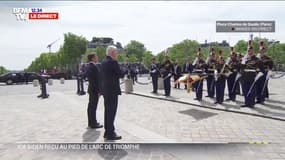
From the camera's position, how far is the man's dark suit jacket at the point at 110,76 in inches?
207

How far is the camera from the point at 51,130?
6324mm

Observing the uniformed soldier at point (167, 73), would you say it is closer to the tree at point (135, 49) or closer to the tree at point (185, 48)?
the tree at point (185, 48)

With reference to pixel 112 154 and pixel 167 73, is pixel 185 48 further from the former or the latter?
pixel 112 154

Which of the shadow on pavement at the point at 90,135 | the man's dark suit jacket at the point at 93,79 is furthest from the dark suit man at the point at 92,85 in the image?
the shadow on pavement at the point at 90,135

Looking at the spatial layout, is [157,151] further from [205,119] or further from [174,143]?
[205,119]

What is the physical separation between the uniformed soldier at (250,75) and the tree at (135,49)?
296 feet

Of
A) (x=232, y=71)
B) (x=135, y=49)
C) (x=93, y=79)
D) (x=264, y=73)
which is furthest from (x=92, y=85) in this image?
(x=135, y=49)

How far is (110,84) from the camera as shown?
531 cm

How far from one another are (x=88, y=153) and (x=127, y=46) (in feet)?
326

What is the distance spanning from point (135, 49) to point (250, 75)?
93.6 metres

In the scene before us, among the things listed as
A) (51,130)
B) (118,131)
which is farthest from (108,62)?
(51,130)

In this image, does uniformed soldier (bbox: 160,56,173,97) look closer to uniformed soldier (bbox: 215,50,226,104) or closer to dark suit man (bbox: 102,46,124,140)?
uniformed soldier (bbox: 215,50,226,104)

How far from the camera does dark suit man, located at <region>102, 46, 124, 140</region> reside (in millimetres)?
5277
